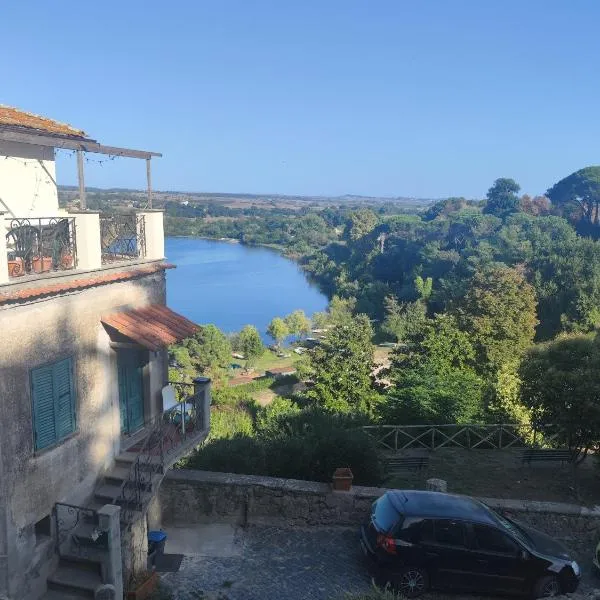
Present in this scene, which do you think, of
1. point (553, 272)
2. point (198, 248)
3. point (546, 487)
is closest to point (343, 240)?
point (198, 248)

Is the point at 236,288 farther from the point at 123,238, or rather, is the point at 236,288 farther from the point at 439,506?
the point at 439,506

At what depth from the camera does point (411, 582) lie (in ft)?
25.7

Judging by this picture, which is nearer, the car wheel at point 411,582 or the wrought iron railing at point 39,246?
the wrought iron railing at point 39,246

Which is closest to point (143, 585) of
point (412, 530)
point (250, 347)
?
point (412, 530)

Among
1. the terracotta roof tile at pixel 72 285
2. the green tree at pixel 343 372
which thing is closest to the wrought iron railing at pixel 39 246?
the terracotta roof tile at pixel 72 285

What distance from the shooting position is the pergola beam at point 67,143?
7.27 m

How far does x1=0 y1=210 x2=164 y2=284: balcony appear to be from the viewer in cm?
705

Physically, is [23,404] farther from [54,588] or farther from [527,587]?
[527,587]

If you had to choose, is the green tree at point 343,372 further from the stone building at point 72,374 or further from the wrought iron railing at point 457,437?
the stone building at point 72,374

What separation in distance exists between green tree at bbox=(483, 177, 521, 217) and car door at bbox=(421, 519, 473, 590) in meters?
126

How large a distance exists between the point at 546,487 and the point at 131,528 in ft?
31.2

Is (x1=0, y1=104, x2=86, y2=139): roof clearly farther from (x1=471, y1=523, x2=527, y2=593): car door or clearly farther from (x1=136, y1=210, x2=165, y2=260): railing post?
(x1=471, y1=523, x2=527, y2=593): car door

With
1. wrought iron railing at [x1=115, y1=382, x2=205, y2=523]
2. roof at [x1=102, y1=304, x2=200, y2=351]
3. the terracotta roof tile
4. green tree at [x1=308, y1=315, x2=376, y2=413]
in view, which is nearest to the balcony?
the terracotta roof tile

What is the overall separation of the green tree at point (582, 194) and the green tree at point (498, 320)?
3118 inches
